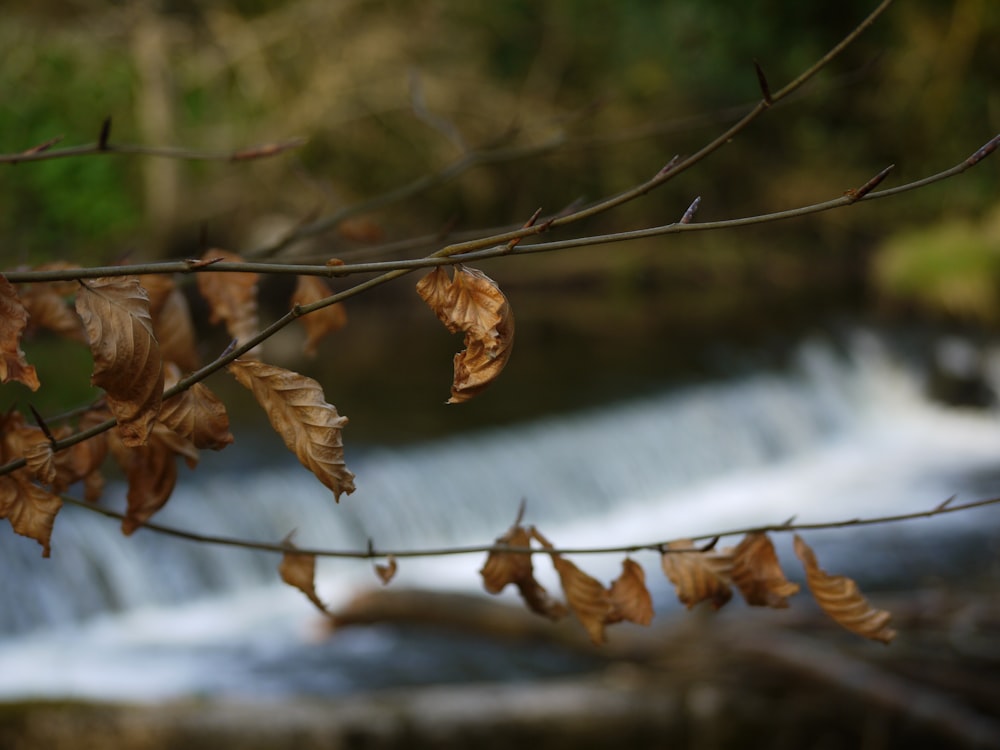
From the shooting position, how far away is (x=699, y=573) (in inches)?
48.3

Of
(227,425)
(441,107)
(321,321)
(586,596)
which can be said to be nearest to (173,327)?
(321,321)

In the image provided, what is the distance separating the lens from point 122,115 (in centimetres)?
1300

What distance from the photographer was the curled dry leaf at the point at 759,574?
122 cm

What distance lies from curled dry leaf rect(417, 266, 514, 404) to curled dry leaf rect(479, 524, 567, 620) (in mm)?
319

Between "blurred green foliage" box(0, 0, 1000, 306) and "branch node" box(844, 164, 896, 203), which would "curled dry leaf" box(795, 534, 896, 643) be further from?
"blurred green foliage" box(0, 0, 1000, 306)

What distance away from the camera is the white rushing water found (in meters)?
5.54

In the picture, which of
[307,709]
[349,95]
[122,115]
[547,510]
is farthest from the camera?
[349,95]

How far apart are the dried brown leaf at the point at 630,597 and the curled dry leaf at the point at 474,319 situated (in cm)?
42

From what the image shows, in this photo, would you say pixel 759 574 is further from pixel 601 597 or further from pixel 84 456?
pixel 84 456

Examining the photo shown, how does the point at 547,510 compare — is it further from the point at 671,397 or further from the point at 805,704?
the point at 805,704

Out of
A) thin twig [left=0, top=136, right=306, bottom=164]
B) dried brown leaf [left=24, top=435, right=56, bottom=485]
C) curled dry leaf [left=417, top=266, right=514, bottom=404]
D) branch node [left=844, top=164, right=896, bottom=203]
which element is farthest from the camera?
thin twig [left=0, top=136, right=306, bottom=164]

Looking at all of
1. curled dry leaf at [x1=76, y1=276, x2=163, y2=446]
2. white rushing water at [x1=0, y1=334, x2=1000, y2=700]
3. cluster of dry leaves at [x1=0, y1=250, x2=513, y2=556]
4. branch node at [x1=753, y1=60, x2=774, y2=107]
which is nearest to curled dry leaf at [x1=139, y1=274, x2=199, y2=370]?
cluster of dry leaves at [x1=0, y1=250, x2=513, y2=556]

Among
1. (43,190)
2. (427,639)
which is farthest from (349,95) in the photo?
(427,639)

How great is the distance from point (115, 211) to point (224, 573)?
3830 millimetres
